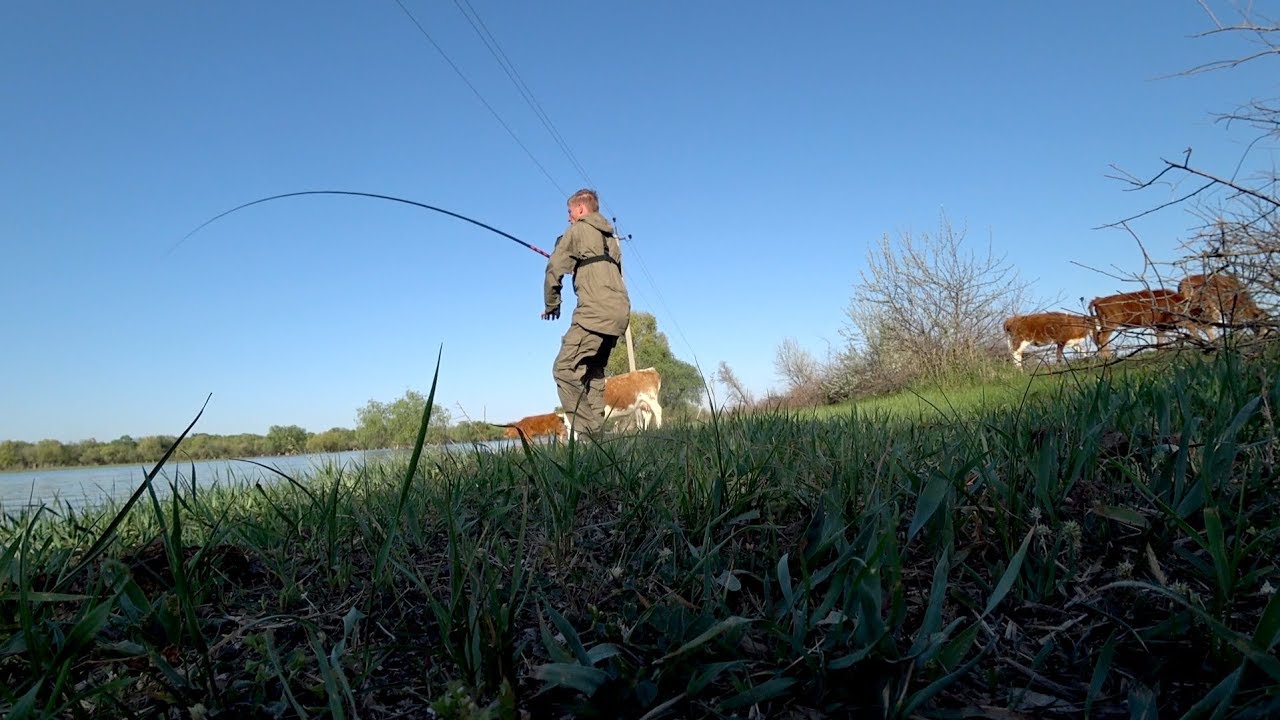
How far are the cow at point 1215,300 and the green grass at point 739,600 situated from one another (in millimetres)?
1828

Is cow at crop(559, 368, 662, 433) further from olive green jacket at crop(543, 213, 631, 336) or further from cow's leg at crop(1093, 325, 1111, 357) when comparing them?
cow's leg at crop(1093, 325, 1111, 357)

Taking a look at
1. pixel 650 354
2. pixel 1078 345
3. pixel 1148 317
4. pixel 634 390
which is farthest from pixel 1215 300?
pixel 650 354

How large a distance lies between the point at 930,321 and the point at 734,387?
55.9 feet

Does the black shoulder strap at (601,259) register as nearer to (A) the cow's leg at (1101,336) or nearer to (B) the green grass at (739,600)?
(A) the cow's leg at (1101,336)

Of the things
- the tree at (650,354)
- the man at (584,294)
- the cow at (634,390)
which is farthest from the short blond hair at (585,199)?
the tree at (650,354)

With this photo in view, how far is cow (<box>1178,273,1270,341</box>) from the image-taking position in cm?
339

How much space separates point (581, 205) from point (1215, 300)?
612 centimetres

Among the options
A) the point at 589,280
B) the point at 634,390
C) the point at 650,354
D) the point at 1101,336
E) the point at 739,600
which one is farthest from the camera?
the point at 650,354

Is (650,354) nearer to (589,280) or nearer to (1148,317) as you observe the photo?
(589,280)

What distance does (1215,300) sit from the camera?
3590 mm

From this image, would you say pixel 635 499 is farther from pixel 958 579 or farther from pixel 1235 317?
pixel 1235 317

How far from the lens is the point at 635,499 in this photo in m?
1.85

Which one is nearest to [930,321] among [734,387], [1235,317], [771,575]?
[1235,317]

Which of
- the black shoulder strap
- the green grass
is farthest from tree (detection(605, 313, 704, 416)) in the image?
the green grass
